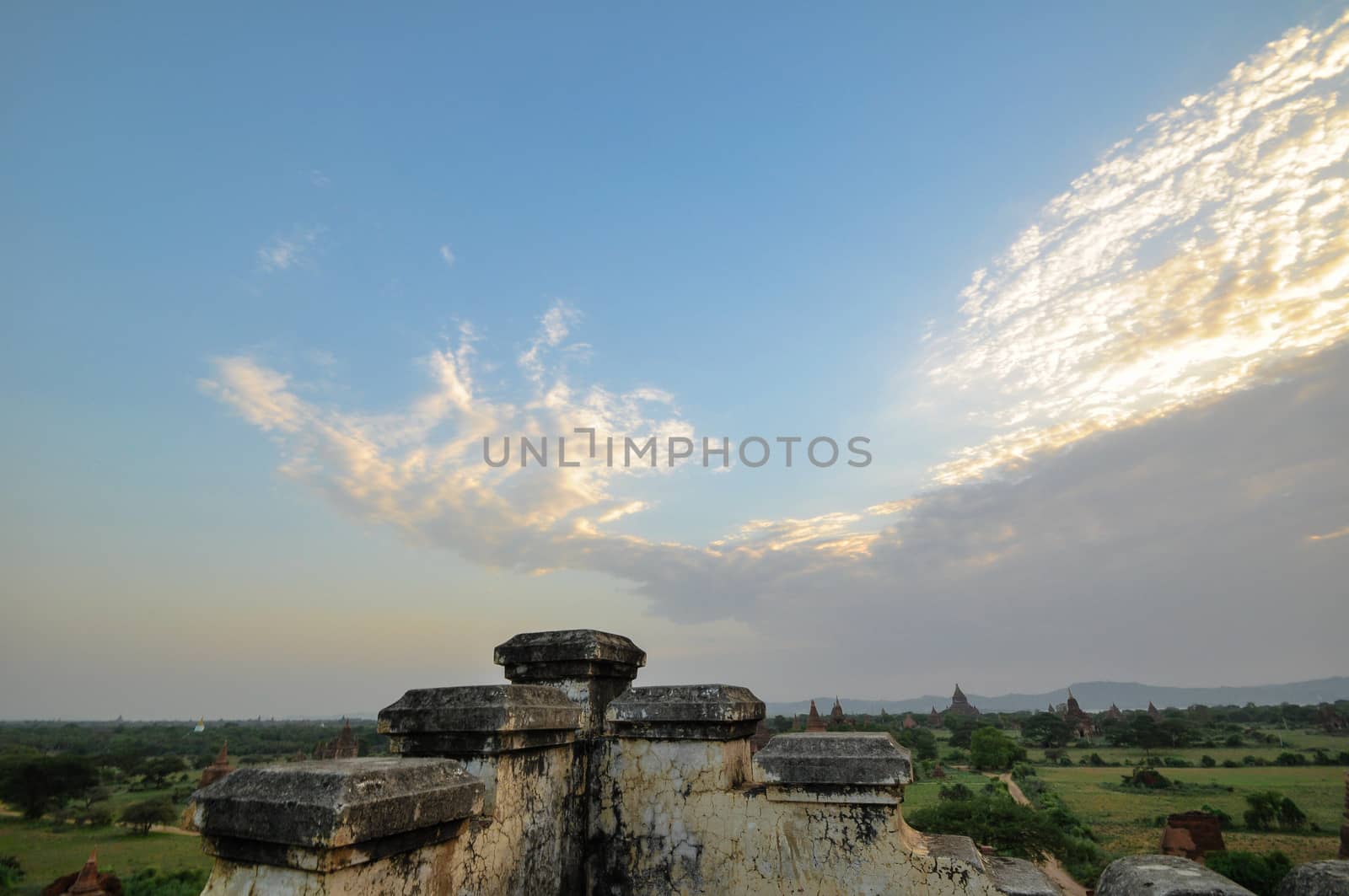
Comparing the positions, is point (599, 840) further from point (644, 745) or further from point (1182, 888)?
point (1182, 888)

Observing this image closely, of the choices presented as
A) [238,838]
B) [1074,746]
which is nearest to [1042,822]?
[238,838]

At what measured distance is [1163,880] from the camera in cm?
237

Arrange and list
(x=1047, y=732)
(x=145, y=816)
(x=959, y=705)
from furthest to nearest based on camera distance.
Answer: (x=959, y=705) < (x=1047, y=732) < (x=145, y=816)

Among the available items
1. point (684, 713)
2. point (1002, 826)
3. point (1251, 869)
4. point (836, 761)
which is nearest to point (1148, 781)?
point (1002, 826)

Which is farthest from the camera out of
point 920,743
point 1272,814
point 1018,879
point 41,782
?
point 920,743

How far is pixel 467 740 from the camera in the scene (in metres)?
2.78

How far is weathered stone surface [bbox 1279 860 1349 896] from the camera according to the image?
2161 mm

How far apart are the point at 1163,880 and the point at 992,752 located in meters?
65.7

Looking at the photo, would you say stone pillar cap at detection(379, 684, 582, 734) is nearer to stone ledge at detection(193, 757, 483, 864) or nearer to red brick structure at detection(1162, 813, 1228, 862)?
stone ledge at detection(193, 757, 483, 864)

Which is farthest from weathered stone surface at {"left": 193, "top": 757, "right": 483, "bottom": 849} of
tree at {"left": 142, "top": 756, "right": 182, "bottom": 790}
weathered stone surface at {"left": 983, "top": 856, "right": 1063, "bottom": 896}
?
tree at {"left": 142, "top": 756, "right": 182, "bottom": 790}

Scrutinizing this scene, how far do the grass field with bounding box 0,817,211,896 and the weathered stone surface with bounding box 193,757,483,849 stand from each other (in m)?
41.0

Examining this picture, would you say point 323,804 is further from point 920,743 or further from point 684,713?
point 920,743

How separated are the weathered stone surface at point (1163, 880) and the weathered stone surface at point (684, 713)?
1568 millimetres

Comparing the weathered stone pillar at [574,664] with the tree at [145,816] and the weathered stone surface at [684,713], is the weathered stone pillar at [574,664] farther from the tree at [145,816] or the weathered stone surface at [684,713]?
the tree at [145,816]
